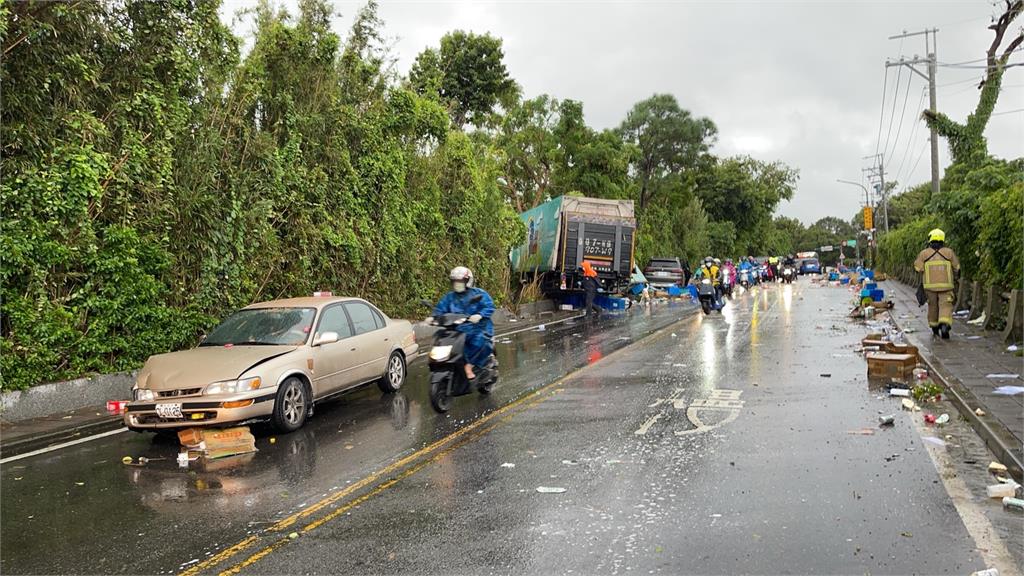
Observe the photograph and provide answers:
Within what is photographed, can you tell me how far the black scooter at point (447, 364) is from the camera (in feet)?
30.0

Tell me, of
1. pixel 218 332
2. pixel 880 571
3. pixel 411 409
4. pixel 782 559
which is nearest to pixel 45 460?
pixel 218 332

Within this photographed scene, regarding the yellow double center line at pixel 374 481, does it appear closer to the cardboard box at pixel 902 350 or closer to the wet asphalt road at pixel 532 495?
the wet asphalt road at pixel 532 495

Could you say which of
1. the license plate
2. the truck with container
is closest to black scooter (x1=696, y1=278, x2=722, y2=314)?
the truck with container

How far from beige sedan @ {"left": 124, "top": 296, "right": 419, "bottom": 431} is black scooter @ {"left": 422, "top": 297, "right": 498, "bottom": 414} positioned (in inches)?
47.9

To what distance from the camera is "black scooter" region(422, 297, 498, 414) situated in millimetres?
9148

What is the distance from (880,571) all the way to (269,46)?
1385 centimetres

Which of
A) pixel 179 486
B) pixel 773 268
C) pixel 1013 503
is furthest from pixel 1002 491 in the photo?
pixel 773 268

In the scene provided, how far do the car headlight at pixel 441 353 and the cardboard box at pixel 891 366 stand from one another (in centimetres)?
611

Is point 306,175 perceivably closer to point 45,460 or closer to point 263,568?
point 45,460

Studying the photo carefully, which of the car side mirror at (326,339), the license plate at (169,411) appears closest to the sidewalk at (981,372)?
the car side mirror at (326,339)

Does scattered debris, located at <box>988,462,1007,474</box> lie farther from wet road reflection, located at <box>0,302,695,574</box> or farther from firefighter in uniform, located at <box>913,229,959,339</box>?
firefighter in uniform, located at <box>913,229,959,339</box>

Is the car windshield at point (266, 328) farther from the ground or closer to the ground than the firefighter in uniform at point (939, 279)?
closer to the ground

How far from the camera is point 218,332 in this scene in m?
9.49

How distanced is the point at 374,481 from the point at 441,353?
9.94 feet
